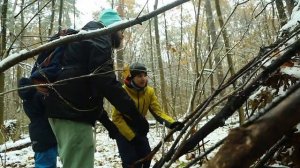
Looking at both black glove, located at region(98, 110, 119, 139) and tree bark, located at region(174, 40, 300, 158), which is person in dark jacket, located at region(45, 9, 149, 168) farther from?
tree bark, located at region(174, 40, 300, 158)

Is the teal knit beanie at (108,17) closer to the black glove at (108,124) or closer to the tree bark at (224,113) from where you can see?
the black glove at (108,124)

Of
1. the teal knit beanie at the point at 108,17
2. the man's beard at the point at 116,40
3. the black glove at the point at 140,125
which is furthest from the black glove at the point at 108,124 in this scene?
the teal knit beanie at the point at 108,17

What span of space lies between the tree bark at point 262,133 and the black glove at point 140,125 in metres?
2.49

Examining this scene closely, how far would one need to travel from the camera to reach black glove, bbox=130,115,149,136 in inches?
122

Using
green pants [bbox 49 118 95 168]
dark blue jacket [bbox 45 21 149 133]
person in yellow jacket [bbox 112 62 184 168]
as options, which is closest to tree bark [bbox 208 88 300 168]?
dark blue jacket [bbox 45 21 149 133]

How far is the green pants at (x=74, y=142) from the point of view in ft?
8.28

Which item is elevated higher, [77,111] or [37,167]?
[77,111]

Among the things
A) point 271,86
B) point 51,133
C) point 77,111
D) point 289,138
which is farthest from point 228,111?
point 51,133

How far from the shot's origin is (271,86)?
1.51 m

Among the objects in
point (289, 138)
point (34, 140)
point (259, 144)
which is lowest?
point (34, 140)

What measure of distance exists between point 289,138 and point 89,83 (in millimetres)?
1716

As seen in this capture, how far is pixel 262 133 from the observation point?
51 cm

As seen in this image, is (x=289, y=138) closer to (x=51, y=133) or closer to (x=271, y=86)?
(x=271, y=86)

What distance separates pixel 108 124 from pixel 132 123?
0.33 metres
